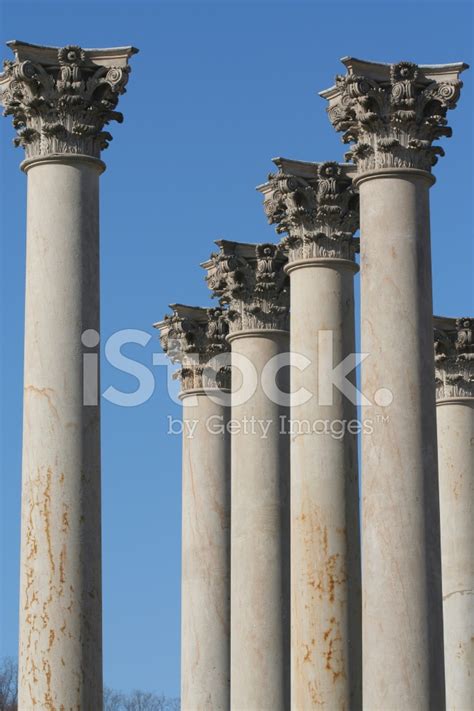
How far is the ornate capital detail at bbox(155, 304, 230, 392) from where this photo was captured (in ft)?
474

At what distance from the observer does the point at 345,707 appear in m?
108

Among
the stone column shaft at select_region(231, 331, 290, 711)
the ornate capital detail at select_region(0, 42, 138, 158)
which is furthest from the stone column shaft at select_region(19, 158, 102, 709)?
the stone column shaft at select_region(231, 331, 290, 711)

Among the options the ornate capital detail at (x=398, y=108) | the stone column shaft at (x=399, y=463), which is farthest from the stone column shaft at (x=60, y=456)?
the ornate capital detail at (x=398, y=108)

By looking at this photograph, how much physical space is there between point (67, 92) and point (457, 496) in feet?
188

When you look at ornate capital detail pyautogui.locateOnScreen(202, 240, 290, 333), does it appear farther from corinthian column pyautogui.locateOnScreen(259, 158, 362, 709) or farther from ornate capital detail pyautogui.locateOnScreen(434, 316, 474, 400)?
ornate capital detail pyautogui.locateOnScreen(434, 316, 474, 400)

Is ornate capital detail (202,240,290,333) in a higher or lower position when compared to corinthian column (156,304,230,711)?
higher

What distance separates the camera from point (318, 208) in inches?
4577

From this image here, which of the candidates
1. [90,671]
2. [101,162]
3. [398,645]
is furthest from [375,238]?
[90,671]

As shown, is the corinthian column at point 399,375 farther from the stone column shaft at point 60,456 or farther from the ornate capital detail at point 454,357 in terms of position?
the ornate capital detail at point 454,357

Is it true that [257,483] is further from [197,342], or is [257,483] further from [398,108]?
[398,108]

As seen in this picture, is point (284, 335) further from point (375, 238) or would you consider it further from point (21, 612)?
point (21, 612)

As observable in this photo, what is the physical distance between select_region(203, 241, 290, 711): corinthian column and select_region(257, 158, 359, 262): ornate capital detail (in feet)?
49.3

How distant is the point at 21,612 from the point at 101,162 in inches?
898

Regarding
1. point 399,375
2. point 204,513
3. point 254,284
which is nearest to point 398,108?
point 399,375
